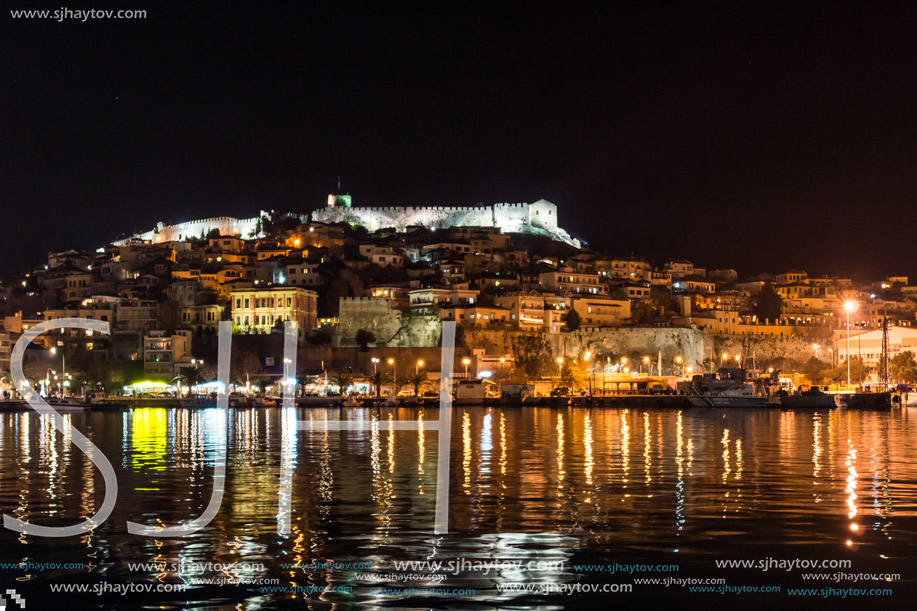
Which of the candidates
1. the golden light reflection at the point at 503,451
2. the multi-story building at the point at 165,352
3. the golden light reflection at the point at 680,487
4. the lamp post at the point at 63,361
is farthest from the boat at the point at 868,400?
the lamp post at the point at 63,361

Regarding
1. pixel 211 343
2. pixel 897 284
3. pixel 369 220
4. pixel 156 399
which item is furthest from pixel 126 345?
pixel 897 284

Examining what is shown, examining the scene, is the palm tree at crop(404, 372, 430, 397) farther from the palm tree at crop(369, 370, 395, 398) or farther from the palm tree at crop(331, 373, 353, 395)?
the palm tree at crop(331, 373, 353, 395)

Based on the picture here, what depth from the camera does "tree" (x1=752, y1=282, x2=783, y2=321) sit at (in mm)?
79000

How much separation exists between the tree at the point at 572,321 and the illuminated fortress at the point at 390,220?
31.0 m

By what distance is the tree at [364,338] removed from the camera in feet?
206

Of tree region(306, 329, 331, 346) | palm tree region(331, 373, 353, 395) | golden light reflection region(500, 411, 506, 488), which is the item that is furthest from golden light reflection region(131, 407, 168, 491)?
tree region(306, 329, 331, 346)

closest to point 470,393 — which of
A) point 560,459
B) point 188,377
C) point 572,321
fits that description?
point 188,377

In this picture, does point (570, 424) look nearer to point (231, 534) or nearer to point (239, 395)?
point (231, 534)

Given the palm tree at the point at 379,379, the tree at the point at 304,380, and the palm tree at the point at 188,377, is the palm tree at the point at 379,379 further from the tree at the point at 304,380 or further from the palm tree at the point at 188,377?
the palm tree at the point at 188,377

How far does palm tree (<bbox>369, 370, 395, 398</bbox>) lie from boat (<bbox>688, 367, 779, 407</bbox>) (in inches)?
670

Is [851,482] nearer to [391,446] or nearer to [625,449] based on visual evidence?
[625,449]

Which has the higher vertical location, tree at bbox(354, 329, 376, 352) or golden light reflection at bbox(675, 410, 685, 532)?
tree at bbox(354, 329, 376, 352)

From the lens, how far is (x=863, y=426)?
29359mm

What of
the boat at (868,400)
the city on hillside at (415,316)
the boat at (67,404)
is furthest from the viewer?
the city on hillside at (415,316)
